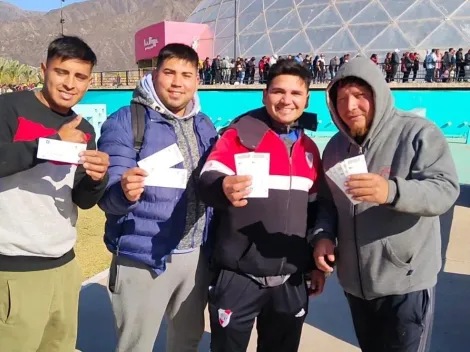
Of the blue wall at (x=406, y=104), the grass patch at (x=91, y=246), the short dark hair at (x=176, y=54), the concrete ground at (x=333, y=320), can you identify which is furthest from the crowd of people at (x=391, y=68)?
the short dark hair at (x=176, y=54)

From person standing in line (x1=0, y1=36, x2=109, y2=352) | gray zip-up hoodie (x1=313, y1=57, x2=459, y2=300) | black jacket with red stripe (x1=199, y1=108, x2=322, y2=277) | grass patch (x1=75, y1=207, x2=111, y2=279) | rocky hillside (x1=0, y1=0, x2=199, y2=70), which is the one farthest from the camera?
rocky hillside (x1=0, y1=0, x2=199, y2=70)

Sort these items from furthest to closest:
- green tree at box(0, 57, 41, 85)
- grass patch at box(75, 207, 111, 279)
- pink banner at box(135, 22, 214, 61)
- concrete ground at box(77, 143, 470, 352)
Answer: green tree at box(0, 57, 41, 85), pink banner at box(135, 22, 214, 61), grass patch at box(75, 207, 111, 279), concrete ground at box(77, 143, 470, 352)

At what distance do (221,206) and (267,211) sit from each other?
9.9 inches

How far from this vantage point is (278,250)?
2.39 metres

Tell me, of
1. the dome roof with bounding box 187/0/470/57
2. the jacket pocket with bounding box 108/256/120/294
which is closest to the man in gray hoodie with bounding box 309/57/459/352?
the jacket pocket with bounding box 108/256/120/294

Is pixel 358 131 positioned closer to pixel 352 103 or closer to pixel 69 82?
pixel 352 103

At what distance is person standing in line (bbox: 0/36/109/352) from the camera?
2.18 metres

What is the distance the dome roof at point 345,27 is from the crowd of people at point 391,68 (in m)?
0.97

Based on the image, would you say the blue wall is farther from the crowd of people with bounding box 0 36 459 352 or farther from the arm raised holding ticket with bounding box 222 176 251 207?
the arm raised holding ticket with bounding box 222 176 251 207

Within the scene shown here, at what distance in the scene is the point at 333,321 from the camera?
3.81 metres

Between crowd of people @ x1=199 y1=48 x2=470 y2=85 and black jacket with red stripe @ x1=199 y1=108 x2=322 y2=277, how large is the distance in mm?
13641

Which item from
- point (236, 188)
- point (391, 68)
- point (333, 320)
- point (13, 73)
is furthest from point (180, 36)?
point (236, 188)

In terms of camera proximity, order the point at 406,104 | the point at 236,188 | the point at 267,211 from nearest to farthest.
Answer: the point at 236,188, the point at 267,211, the point at 406,104

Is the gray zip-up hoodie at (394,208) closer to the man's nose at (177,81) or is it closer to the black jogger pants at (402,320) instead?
the black jogger pants at (402,320)
